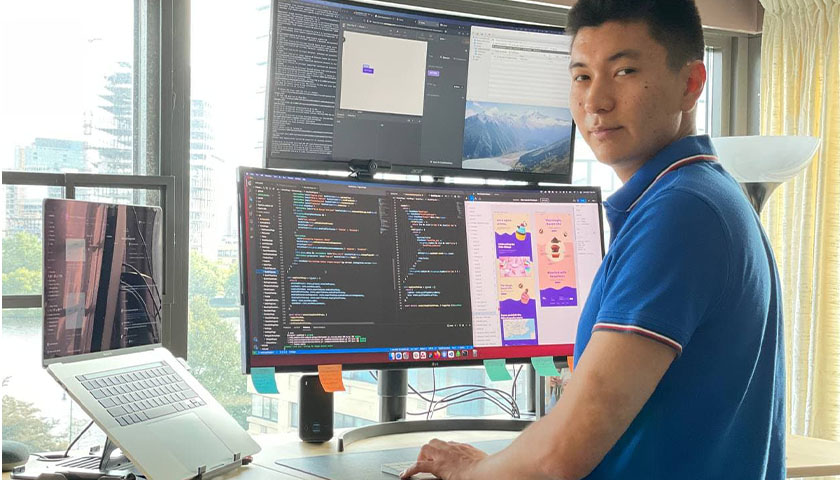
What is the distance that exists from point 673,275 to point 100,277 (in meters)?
1.02

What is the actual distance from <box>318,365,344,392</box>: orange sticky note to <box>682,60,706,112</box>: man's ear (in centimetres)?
91

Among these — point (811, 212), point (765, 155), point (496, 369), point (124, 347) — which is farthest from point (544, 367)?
point (811, 212)

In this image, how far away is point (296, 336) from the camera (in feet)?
6.02

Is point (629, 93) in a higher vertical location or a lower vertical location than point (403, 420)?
higher

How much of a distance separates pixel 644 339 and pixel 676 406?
119mm

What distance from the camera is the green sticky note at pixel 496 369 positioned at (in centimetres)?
203

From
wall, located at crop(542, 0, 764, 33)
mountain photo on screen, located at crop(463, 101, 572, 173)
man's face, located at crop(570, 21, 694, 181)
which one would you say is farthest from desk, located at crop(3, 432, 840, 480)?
wall, located at crop(542, 0, 764, 33)

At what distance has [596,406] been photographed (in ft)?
3.60

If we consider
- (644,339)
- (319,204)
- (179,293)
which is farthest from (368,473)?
(179,293)

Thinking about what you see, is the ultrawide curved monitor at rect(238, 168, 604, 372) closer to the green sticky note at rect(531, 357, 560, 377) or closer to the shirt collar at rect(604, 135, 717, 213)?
the green sticky note at rect(531, 357, 560, 377)

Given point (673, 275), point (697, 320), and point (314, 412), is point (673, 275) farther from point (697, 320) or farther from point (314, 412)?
point (314, 412)

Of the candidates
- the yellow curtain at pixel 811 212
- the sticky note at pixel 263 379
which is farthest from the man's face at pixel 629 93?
the yellow curtain at pixel 811 212

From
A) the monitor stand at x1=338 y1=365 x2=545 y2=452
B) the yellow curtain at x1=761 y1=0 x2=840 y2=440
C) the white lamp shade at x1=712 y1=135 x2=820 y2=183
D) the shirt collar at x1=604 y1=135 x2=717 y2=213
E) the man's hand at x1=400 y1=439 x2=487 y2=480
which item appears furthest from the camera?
the yellow curtain at x1=761 y1=0 x2=840 y2=440

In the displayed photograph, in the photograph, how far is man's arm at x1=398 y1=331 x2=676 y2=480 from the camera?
108cm
